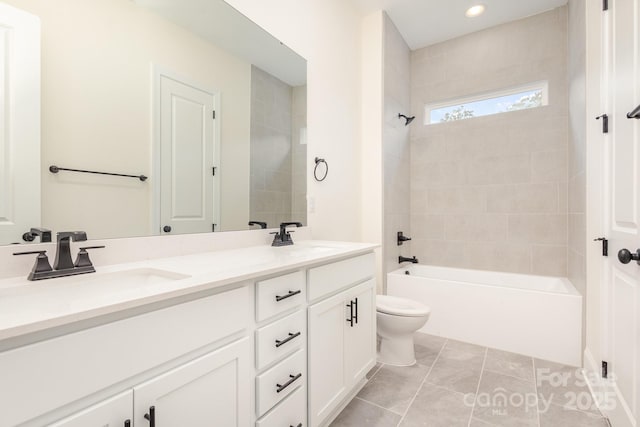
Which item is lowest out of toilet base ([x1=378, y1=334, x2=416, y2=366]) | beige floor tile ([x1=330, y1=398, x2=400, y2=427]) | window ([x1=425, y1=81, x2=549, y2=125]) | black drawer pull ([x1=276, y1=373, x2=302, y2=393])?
beige floor tile ([x1=330, y1=398, x2=400, y2=427])

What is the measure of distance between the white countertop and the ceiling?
8.14 feet

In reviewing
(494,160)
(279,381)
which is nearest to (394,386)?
(279,381)

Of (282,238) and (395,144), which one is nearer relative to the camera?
(282,238)

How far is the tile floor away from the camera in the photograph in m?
1.54

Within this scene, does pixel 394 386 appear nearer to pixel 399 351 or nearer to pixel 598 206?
pixel 399 351

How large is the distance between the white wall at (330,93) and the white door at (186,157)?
67cm

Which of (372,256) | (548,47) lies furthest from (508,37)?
(372,256)

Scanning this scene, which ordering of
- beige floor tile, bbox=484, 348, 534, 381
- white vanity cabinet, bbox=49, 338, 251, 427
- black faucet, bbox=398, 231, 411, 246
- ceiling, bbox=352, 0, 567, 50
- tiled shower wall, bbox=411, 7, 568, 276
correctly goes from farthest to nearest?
black faucet, bbox=398, 231, 411, 246
tiled shower wall, bbox=411, 7, 568, 276
ceiling, bbox=352, 0, 567, 50
beige floor tile, bbox=484, 348, 534, 381
white vanity cabinet, bbox=49, 338, 251, 427

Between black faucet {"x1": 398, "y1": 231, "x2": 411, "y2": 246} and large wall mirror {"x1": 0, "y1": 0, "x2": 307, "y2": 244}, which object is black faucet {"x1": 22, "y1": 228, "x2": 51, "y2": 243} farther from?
black faucet {"x1": 398, "y1": 231, "x2": 411, "y2": 246}

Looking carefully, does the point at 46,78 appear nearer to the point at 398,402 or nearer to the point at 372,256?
the point at 372,256

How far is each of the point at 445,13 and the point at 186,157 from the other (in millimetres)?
2743

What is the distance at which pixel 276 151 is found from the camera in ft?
6.41

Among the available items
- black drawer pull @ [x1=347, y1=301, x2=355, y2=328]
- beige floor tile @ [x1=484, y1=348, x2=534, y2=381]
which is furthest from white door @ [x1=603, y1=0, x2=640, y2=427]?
black drawer pull @ [x1=347, y1=301, x2=355, y2=328]

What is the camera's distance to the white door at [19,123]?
908 millimetres
